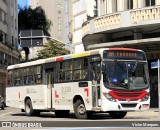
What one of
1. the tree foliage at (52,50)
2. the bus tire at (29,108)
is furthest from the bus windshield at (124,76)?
the tree foliage at (52,50)

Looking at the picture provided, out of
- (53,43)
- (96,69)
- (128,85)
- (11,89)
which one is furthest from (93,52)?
(53,43)

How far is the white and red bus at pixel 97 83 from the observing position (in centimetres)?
1927

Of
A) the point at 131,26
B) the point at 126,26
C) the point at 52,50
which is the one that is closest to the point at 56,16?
the point at 52,50

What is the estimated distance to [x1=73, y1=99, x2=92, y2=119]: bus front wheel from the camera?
20.3 m

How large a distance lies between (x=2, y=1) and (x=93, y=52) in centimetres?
4805

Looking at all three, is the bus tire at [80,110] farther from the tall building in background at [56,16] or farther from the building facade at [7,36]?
the tall building in background at [56,16]

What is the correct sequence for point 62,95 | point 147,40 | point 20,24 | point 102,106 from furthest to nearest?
1. point 20,24
2. point 147,40
3. point 62,95
4. point 102,106

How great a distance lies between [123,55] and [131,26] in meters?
10.6

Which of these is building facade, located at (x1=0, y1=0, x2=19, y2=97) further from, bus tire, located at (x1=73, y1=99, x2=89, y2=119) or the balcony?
bus tire, located at (x1=73, y1=99, x2=89, y2=119)

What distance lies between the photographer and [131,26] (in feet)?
99.0

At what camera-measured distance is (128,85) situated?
1944 centimetres

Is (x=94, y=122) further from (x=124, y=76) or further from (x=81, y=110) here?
(x=81, y=110)

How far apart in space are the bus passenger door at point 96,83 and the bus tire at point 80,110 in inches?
32.6

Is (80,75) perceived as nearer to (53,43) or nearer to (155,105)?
(155,105)
